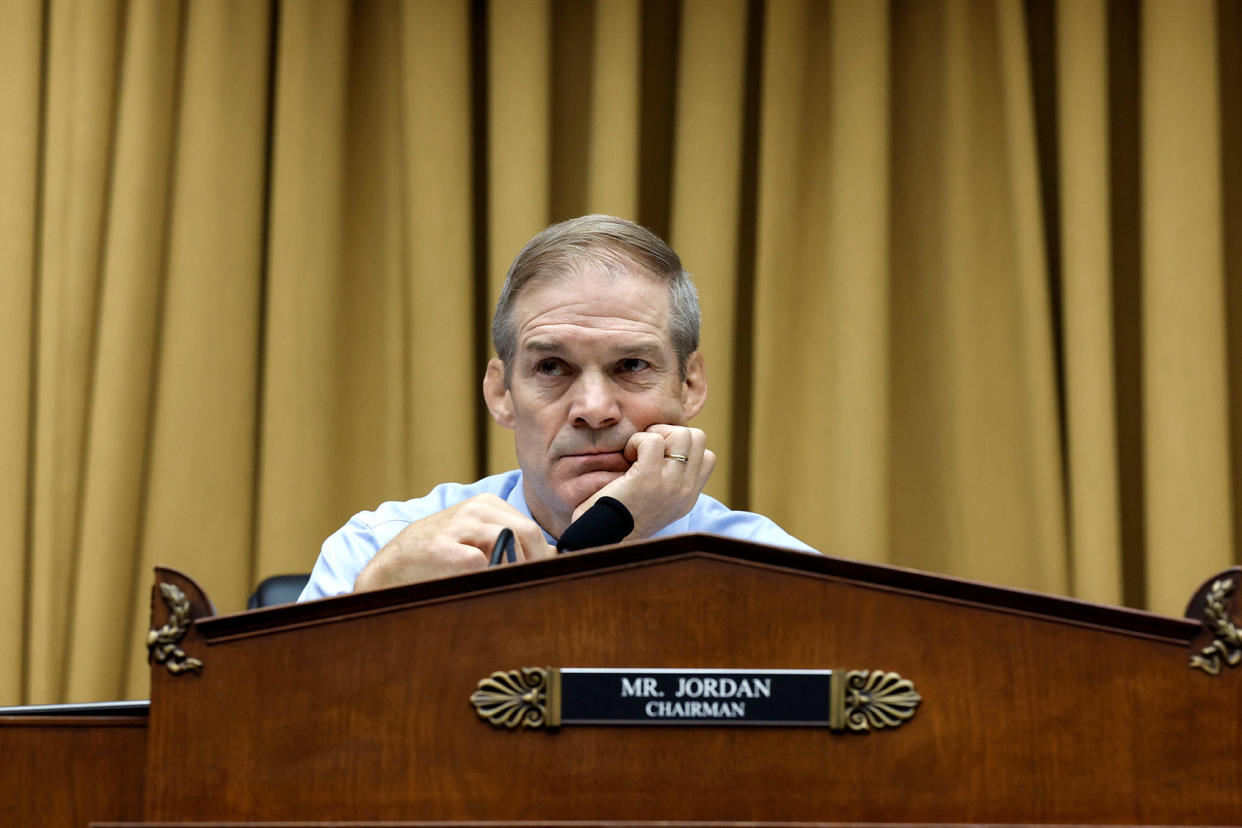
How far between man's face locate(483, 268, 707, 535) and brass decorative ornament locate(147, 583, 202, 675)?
2.78 feet

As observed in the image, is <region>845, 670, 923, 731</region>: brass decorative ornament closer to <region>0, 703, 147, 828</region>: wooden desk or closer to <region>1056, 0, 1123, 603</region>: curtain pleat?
<region>0, 703, 147, 828</region>: wooden desk

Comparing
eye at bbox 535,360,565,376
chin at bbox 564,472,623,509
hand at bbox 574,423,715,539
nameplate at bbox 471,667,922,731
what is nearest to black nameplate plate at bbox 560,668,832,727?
nameplate at bbox 471,667,922,731

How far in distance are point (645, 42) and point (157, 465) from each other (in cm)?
141

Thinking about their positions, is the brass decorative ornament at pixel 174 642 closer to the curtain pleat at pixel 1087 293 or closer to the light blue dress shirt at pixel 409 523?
the light blue dress shirt at pixel 409 523

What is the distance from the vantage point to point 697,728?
2.79 feet

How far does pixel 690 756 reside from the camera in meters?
0.85

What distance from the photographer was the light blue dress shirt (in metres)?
1.81

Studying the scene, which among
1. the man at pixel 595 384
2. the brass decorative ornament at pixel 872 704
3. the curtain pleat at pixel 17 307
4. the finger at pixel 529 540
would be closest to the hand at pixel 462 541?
the finger at pixel 529 540

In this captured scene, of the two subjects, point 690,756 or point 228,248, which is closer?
point 690,756

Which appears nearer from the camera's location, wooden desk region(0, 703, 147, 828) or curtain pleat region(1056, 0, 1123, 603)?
wooden desk region(0, 703, 147, 828)

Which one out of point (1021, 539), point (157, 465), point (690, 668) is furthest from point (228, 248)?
point (690, 668)

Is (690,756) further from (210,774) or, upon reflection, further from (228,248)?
(228,248)

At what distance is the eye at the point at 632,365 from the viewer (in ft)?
5.70

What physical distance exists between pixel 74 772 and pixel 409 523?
865mm
